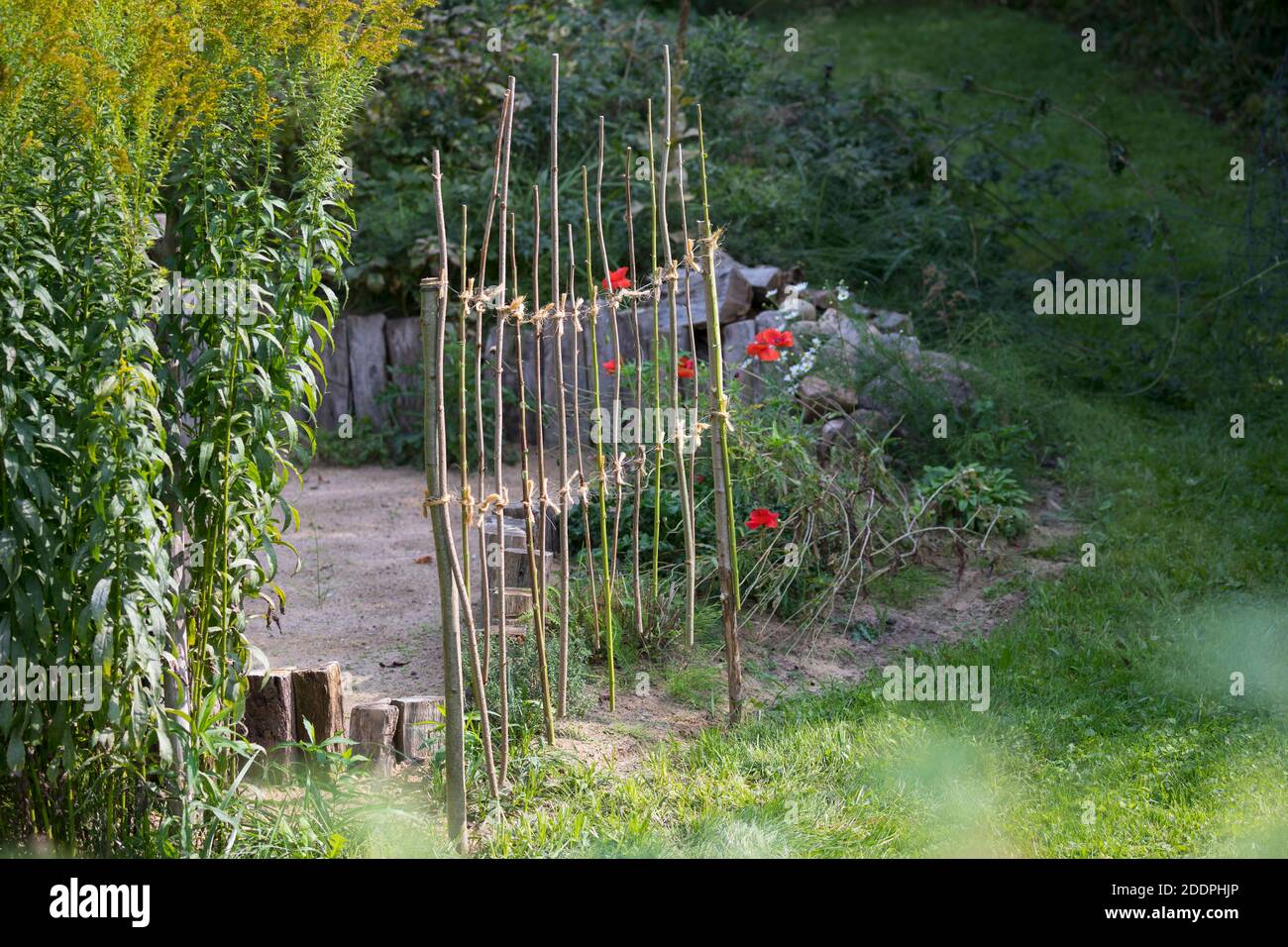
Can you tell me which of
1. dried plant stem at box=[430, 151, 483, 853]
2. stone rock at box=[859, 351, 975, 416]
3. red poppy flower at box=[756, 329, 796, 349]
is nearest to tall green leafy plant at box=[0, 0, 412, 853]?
dried plant stem at box=[430, 151, 483, 853]

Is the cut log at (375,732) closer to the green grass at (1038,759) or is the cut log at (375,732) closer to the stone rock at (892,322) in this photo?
the green grass at (1038,759)

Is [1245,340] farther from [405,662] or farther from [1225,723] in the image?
[405,662]

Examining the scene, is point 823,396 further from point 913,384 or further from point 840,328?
point 840,328

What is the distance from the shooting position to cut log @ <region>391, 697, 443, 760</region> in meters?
3.65

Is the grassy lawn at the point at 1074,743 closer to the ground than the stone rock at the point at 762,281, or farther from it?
closer to the ground

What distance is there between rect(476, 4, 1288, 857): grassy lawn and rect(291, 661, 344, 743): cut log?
62cm

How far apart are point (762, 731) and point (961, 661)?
0.93m

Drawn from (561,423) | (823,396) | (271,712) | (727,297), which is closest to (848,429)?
(823,396)

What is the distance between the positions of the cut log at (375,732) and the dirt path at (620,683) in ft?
1.07

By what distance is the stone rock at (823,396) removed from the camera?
602cm

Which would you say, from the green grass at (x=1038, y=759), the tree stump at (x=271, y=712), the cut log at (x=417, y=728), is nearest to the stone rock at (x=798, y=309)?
the green grass at (x=1038, y=759)

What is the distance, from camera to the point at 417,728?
3.67 m

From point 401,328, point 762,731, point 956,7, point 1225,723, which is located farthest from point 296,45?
point 956,7

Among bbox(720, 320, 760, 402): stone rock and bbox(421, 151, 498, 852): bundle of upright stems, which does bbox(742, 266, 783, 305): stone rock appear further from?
bbox(421, 151, 498, 852): bundle of upright stems
